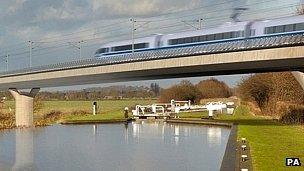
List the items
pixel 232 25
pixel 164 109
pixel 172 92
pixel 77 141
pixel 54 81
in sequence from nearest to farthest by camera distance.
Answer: pixel 77 141 → pixel 232 25 → pixel 54 81 → pixel 164 109 → pixel 172 92

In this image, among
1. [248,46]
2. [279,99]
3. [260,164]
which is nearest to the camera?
[260,164]

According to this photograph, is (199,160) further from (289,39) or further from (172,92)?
(172,92)

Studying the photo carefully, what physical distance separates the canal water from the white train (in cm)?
960

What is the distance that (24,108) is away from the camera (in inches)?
2360

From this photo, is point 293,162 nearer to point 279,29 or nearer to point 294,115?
point 279,29

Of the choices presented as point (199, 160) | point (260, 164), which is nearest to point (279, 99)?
point (199, 160)

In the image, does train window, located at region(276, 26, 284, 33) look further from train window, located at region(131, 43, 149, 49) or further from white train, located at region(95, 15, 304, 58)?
train window, located at region(131, 43, 149, 49)

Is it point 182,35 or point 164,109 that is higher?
point 182,35

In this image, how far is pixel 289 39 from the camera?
122 ft

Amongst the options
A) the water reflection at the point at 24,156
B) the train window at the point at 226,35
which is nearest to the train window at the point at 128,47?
the train window at the point at 226,35

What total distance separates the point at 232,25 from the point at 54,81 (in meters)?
25.3

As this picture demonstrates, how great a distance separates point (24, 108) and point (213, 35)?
2577cm

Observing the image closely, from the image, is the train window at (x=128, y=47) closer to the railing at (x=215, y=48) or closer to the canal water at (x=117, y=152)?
the railing at (x=215, y=48)

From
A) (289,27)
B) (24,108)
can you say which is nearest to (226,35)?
(289,27)
